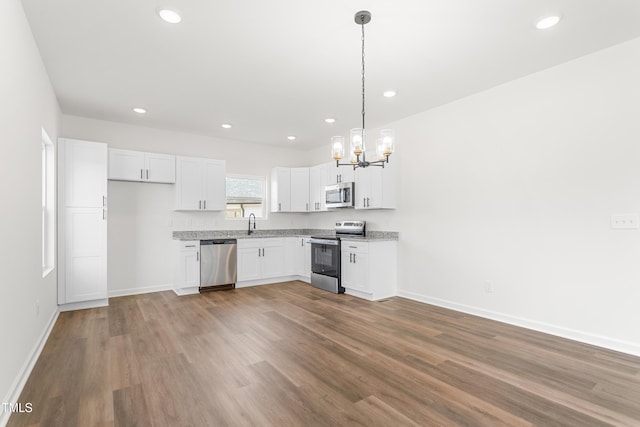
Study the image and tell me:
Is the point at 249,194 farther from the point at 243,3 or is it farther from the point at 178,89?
the point at 243,3

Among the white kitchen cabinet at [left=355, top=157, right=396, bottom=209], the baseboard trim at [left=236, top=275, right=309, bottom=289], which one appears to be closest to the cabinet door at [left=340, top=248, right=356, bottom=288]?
the white kitchen cabinet at [left=355, top=157, right=396, bottom=209]

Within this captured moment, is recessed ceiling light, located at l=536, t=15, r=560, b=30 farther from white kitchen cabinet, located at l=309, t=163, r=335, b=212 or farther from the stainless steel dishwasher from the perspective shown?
the stainless steel dishwasher

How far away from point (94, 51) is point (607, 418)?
4.79m

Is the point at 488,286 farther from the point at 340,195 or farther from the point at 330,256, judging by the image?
the point at 340,195

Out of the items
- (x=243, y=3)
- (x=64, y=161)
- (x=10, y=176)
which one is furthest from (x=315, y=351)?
(x=64, y=161)

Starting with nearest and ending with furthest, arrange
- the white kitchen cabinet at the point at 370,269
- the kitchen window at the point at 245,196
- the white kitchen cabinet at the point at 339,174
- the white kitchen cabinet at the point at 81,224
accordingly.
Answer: the white kitchen cabinet at the point at 81,224 → the white kitchen cabinet at the point at 370,269 → the white kitchen cabinet at the point at 339,174 → the kitchen window at the point at 245,196

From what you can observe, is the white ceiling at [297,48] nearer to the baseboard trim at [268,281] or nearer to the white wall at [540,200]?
the white wall at [540,200]

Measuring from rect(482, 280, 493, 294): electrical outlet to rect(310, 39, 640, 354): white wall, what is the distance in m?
0.04

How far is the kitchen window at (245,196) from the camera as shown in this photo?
20.8 feet

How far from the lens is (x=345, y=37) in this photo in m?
2.82

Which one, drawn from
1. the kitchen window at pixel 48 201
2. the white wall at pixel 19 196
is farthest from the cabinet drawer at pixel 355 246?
the kitchen window at pixel 48 201

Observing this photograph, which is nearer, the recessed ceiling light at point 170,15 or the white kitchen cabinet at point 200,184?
the recessed ceiling light at point 170,15

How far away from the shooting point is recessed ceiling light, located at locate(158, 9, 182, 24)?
2459 mm

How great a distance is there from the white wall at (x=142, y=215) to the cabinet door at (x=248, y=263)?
74 centimetres
